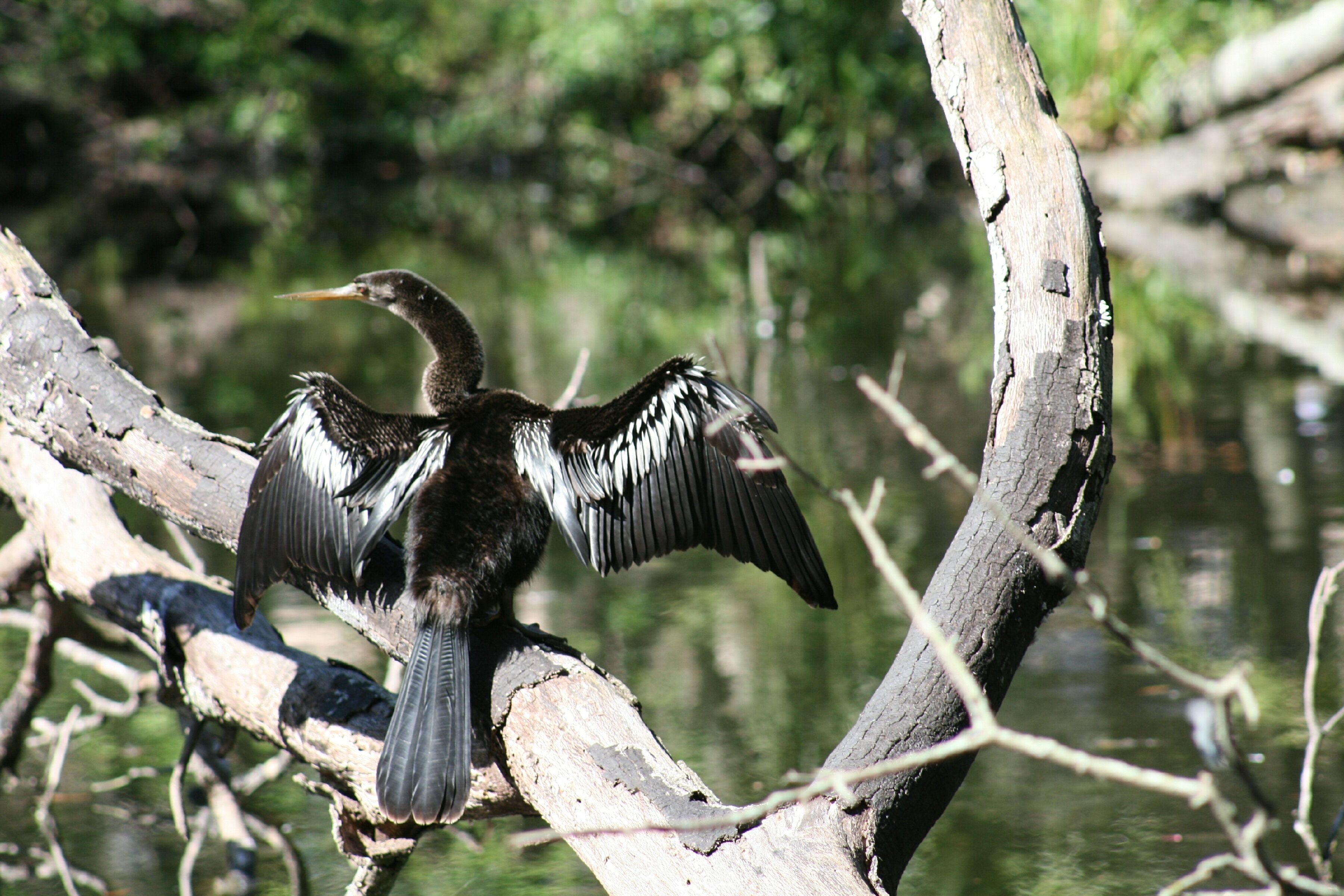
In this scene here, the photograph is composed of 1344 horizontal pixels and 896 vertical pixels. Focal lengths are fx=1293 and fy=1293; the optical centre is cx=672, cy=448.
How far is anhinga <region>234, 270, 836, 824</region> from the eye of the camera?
74.1 inches

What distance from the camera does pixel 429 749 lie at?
1640 mm

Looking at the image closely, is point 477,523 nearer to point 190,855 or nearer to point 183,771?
point 183,771

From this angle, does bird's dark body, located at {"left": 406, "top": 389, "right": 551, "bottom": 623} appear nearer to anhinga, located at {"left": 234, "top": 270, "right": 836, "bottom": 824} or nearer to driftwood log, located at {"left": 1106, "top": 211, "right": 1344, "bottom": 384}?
anhinga, located at {"left": 234, "top": 270, "right": 836, "bottom": 824}

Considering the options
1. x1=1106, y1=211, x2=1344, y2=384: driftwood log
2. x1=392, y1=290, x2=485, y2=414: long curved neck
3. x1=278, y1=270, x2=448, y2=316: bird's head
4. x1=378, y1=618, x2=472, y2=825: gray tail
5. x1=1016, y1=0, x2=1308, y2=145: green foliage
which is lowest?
x1=378, y1=618, x2=472, y2=825: gray tail

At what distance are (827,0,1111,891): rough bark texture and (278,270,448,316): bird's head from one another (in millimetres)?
1100

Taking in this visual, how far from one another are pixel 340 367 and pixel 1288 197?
838cm

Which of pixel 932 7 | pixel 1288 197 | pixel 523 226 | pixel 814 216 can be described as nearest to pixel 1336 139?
pixel 1288 197

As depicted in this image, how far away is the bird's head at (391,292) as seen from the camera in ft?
7.93

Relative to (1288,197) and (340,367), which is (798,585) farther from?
(1288,197)

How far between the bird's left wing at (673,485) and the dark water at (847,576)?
441mm

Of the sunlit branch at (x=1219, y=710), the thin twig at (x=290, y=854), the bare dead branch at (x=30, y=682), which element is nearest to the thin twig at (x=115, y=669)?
the bare dead branch at (x=30, y=682)

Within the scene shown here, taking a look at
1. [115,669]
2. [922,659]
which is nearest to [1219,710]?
[922,659]

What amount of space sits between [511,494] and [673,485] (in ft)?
0.82

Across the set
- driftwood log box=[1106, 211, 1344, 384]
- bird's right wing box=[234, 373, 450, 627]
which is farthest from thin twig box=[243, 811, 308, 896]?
driftwood log box=[1106, 211, 1344, 384]
